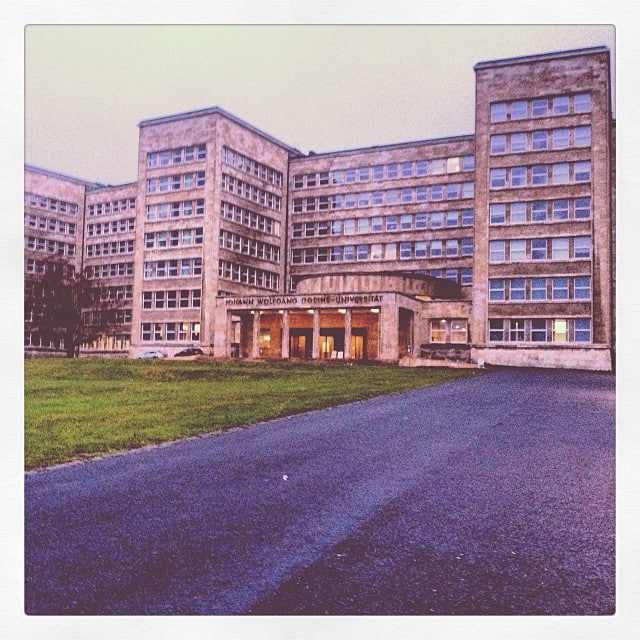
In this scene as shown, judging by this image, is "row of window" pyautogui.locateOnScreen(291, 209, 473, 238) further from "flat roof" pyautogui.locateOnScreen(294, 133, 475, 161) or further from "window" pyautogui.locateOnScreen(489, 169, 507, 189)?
"window" pyautogui.locateOnScreen(489, 169, 507, 189)

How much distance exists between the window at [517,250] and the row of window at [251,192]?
2751 centimetres

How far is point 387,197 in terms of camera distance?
63.2m

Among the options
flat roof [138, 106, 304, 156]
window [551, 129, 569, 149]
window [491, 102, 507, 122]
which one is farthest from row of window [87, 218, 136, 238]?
window [551, 129, 569, 149]

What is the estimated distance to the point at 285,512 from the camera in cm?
594

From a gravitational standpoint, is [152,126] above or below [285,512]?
above

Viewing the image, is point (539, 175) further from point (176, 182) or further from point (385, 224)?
point (176, 182)

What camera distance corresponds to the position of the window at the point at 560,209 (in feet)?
127

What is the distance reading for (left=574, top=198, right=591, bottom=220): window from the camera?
124 ft

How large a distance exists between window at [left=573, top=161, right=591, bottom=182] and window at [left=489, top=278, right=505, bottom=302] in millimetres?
7841

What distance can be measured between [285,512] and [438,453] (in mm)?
3547

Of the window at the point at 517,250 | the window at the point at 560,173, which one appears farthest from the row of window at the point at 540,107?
the window at the point at 517,250
